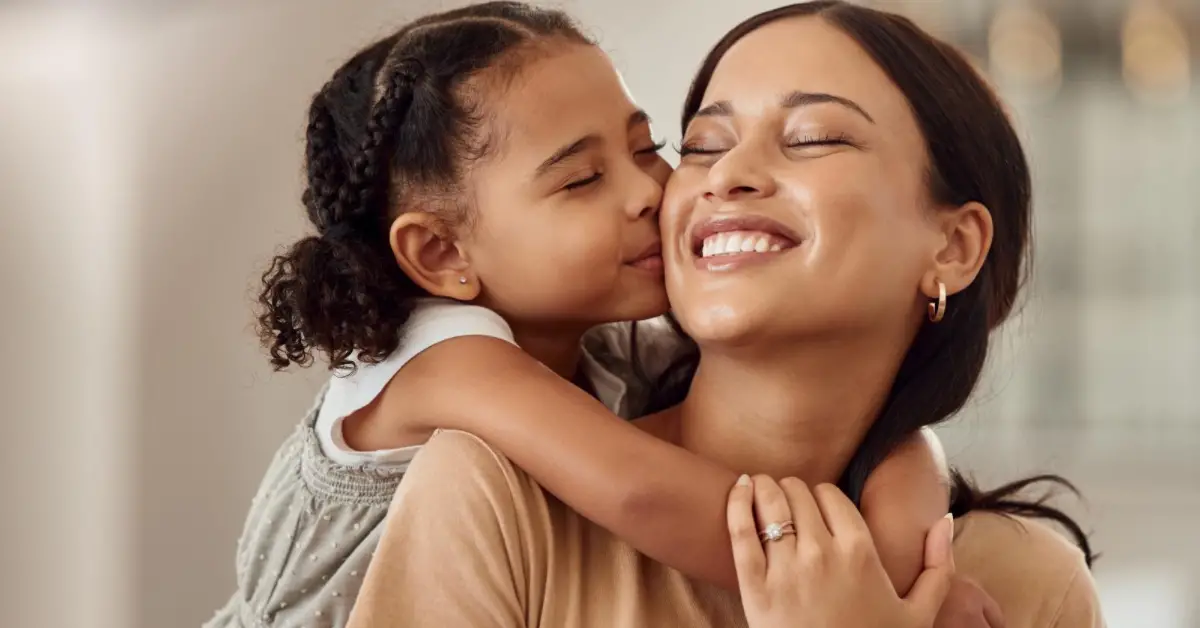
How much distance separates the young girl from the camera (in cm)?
150

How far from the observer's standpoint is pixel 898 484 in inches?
56.4

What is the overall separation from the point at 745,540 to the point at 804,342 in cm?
25

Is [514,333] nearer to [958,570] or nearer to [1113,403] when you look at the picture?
[958,570]

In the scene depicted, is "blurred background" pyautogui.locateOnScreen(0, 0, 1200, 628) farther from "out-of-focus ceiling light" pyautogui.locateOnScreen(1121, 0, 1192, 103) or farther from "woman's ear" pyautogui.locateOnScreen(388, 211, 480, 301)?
"out-of-focus ceiling light" pyautogui.locateOnScreen(1121, 0, 1192, 103)

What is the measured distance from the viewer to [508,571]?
4.06ft

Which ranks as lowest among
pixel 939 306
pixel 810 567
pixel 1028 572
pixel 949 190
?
pixel 1028 572

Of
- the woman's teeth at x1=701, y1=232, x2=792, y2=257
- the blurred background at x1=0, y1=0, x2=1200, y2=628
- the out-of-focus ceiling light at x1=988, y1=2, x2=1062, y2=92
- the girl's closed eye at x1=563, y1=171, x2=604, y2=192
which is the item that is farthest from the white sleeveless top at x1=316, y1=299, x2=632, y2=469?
the out-of-focus ceiling light at x1=988, y1=2, x2=1062, y2=92

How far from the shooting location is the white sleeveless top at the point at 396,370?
59.1 inches

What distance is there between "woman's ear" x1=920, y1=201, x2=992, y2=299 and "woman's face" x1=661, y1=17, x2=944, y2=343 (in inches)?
0.9

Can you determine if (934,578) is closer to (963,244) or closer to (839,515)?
(839,515)

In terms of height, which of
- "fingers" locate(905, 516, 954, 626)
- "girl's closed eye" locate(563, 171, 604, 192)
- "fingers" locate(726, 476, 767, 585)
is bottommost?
"fingers" locate(905, 516, 954, 626)

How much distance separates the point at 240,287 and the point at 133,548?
0.54 metres

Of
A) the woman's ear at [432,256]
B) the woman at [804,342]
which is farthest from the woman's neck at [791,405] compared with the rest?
the woman's ear at [432,256]

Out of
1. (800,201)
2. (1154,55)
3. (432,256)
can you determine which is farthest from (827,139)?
(1154,55)
